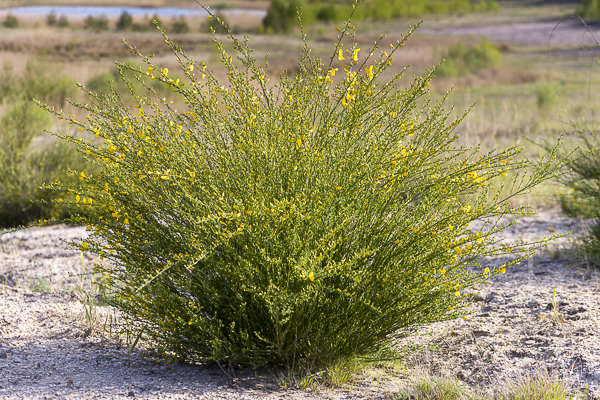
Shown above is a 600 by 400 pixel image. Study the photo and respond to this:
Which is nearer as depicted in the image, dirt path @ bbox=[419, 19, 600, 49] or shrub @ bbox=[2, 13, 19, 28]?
shrub @ bbox=[2, 13, 19, 28]

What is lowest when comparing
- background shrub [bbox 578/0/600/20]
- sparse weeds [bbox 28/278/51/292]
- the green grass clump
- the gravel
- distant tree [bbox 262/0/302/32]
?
sparse weeds [bbox 28/278/51/292]

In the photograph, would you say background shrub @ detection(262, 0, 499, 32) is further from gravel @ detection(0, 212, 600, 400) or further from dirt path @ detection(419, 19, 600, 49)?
gravel @ detection(0, 212, 600, 400)

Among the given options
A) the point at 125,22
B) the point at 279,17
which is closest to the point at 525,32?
the point at 279,17

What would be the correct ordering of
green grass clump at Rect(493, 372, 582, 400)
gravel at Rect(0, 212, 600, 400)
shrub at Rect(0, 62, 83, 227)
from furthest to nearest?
shrub at Rect(0, 62, 83, 227) → gravel at Rect(0, 212, 600, 400) → green grass clump at Rect(493, 372, 582, 400)

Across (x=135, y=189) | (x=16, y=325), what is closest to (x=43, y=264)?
(x=16, y=325)

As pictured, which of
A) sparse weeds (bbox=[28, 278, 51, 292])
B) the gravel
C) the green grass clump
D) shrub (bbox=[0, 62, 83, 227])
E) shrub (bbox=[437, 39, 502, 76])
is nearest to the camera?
the green grass clump

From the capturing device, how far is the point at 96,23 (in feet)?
88.2

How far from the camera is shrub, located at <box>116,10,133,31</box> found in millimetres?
26594

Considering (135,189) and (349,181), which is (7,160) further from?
(349,181)

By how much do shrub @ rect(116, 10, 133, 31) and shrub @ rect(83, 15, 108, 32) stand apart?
91 centimetres

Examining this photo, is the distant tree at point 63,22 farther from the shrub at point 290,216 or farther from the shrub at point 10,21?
the shrub at point 290,216

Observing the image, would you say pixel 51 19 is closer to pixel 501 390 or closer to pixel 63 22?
pixel 63 22

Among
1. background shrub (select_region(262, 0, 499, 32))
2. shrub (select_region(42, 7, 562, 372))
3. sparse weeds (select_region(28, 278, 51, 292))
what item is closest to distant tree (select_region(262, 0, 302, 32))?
background shrub (select_region(262, 0, 499, 32))

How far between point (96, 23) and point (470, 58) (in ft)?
55.8
